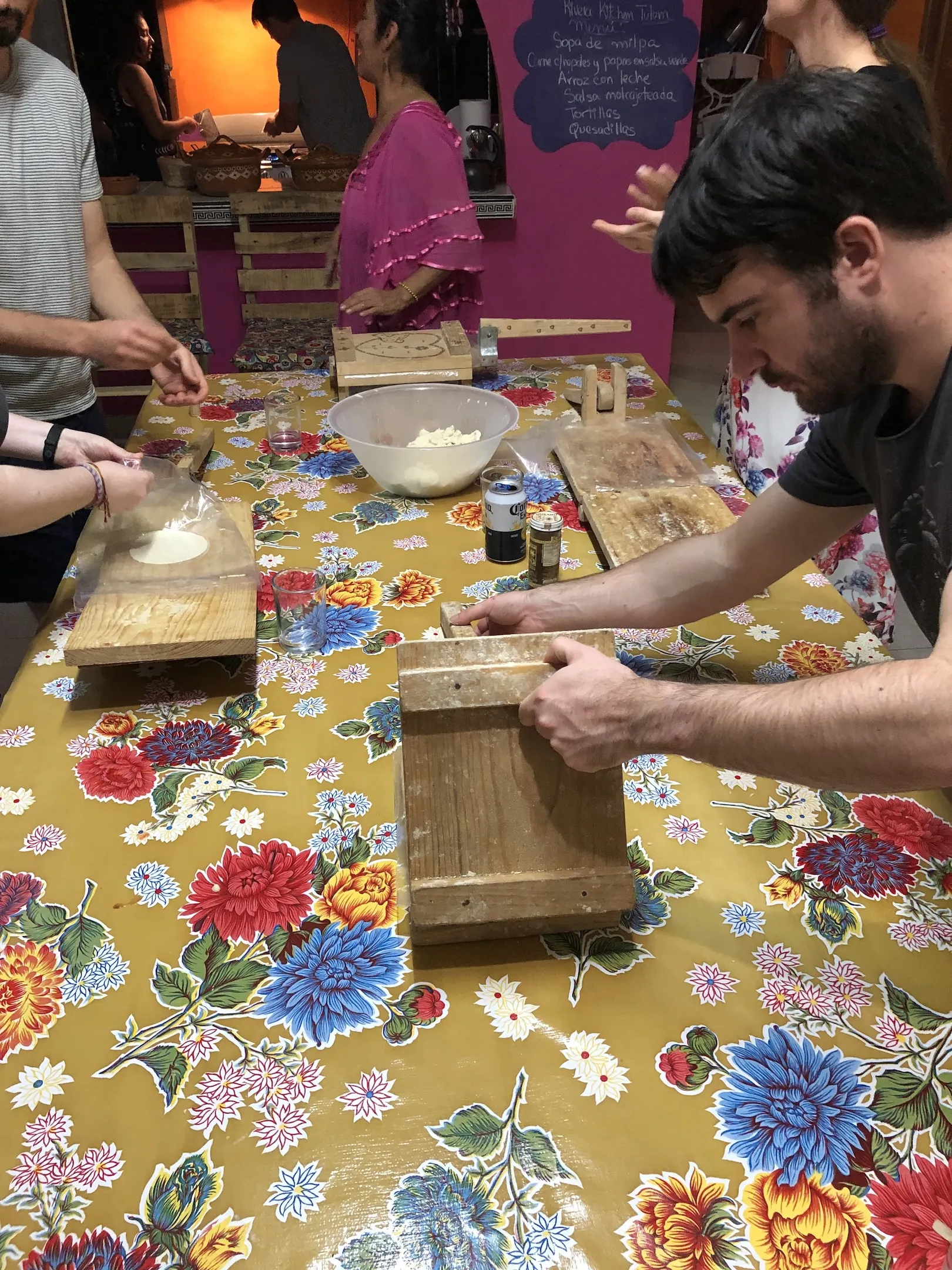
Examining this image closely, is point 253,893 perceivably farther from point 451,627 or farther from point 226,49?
point 226,49

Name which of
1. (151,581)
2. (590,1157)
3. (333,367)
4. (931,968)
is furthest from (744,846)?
(333,367)

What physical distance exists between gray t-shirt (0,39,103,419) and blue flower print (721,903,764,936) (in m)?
1.85

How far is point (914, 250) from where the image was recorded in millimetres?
995

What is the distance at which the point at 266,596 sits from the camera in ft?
5.12

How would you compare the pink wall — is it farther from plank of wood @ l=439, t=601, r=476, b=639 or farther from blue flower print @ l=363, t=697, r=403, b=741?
blue flower print @ l=363, t=697, r=403, b=741

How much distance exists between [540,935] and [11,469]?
1010 millimetres

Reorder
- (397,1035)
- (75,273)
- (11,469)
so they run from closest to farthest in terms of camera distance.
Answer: (397,1035) → (11,469) → (75,273)

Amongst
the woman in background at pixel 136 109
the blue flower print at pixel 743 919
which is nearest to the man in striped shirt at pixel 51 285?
the blue flower print at pixel 743 919

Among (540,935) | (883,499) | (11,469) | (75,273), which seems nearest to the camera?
(540,935)

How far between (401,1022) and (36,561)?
1570 millimetres

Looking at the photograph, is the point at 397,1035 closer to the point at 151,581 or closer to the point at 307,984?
the point at 307,984

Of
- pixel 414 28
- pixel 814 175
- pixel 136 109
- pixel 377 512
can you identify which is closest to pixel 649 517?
pixel 377 512

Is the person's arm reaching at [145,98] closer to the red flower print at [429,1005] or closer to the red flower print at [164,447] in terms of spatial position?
the red flower print at [164,447]

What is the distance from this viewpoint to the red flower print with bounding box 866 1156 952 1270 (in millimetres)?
696
